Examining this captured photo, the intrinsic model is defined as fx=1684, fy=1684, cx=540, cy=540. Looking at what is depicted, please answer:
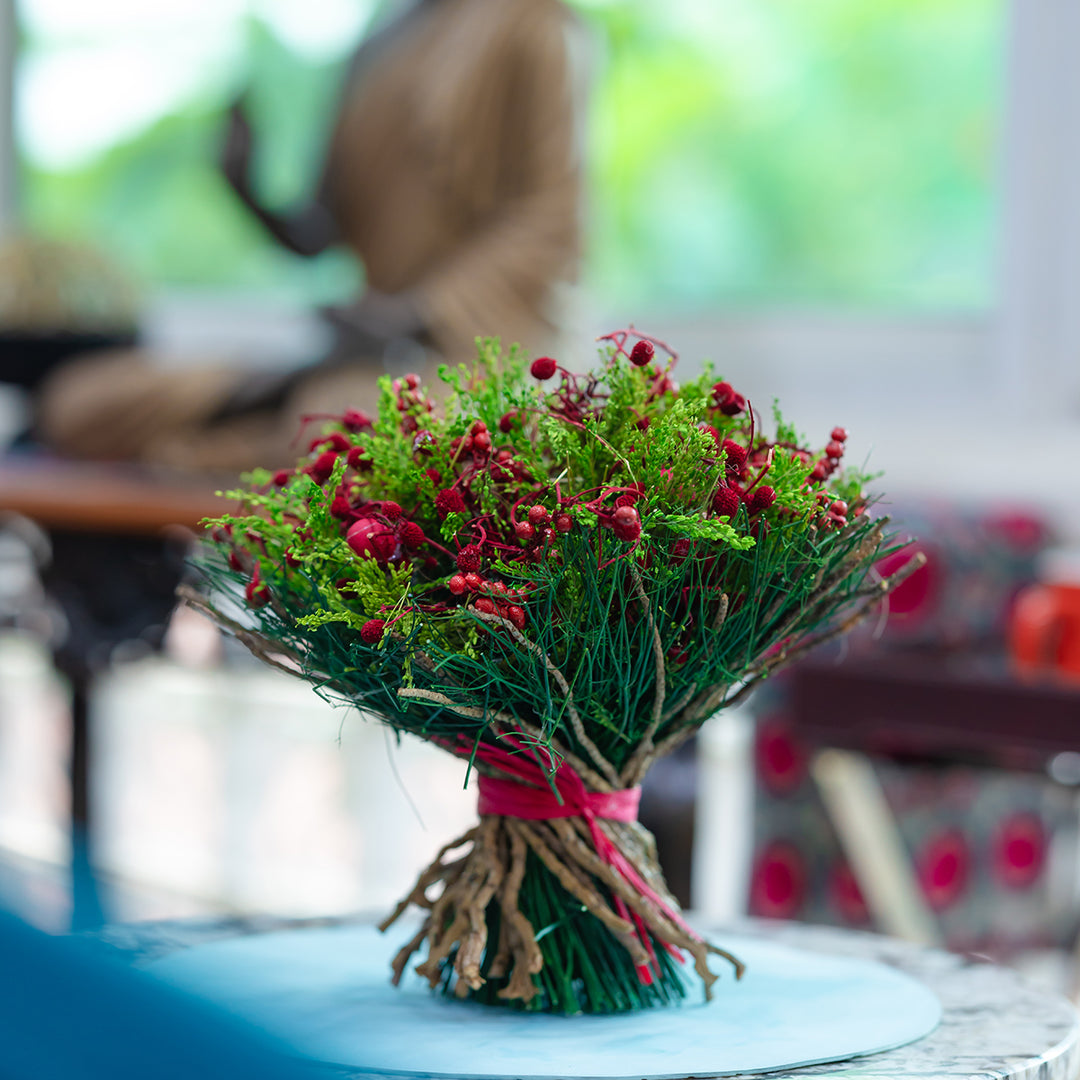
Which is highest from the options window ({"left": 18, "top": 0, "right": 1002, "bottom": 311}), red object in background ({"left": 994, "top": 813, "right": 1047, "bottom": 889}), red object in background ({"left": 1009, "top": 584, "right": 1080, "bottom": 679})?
window ({"left": 18, "top": 0, "right": 1002, "bottom": 311})

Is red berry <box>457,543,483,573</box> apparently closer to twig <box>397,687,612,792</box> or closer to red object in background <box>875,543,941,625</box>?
twig <box>397,687,612,792</box>

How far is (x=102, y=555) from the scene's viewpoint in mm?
2023

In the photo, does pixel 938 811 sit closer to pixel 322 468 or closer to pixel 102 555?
pixel 102 555

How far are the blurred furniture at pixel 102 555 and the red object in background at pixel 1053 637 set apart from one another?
2.98 ft

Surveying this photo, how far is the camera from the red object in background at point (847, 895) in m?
2.11

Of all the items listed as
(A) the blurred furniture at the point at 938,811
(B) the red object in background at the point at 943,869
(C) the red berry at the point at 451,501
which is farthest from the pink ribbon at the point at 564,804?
(B) the red object in background at the point at 943,869

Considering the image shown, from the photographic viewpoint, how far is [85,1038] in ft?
1.14

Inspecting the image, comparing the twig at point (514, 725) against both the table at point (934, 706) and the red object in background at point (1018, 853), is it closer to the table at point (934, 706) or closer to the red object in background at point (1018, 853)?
the table at point (934, 706)

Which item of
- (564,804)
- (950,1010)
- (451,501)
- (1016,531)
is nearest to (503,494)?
(451,501)

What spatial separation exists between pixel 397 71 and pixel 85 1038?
7.64 feet

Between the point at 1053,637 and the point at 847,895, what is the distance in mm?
662

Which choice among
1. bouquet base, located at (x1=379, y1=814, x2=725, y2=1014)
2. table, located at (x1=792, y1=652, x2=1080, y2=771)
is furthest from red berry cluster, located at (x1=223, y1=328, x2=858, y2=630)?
table, located at (x1=792, y1=652, x2=1080, y2=771)

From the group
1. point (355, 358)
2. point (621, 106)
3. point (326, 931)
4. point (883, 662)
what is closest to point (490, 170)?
point (355, 358)

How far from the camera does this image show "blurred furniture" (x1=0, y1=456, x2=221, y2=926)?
1933mm
